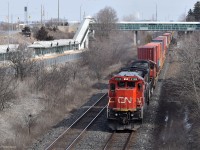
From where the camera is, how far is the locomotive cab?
20.2 metres

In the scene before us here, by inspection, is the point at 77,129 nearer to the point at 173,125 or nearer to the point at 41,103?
the point at 173,125

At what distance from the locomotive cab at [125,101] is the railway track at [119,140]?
351 mm

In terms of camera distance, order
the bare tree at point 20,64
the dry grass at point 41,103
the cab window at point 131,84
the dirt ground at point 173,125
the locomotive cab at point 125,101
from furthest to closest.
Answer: the bare tree at point 20,64, the cab window at point 131,84, the locomotive cab at point 125,101, the dry grass at point 41,103, the dirt ground at point 173,125

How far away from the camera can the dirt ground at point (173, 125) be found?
17875 mm

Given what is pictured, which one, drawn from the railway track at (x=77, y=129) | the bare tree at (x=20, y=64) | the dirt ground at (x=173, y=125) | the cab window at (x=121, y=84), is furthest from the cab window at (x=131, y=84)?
the bare tree at (x=20, y=64)

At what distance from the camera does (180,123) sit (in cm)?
2209

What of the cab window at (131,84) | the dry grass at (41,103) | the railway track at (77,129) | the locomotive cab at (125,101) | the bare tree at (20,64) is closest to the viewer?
the railway track at (77,129)

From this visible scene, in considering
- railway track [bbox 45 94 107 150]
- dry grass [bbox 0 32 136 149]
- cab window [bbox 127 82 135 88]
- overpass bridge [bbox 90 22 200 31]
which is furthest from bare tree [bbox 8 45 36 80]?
overpass bridge [bbox 90 22 200 31]

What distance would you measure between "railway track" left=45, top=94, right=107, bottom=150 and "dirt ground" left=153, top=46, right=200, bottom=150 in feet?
12.8

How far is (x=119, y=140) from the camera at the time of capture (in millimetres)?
19141

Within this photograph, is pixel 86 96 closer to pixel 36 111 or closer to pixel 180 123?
pixel 36 111

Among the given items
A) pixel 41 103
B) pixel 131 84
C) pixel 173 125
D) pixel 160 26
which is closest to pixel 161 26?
pixel 160 26

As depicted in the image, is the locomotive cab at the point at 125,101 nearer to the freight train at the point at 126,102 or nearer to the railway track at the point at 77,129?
the freight train at the point at 126,102

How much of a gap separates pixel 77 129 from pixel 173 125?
539 centimetres
